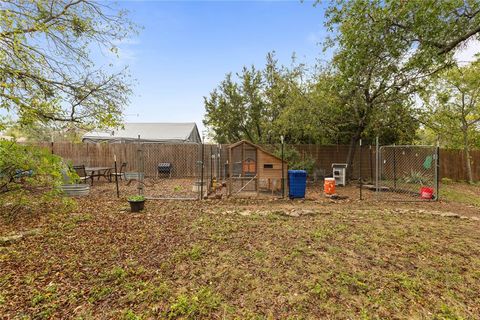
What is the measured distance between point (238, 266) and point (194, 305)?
2.88 ft

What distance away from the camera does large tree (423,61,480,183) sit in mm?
12109

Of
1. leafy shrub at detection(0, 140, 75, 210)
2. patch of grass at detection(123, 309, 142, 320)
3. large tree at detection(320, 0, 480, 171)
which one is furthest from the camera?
large tree at detection(320, 0, 480, 171)

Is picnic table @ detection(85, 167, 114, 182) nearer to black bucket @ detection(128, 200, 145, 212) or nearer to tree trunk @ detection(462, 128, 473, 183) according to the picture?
black bucket @ detection(128, 200, 145, 212)

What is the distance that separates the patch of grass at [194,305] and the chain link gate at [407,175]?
7.20 m

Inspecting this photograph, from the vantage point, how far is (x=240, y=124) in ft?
51.2

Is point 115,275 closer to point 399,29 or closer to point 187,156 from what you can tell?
point 399,29

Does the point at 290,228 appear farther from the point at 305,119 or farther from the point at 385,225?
the point at 305,119

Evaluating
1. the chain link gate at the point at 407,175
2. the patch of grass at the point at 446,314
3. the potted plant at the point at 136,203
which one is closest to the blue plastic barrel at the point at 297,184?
the chain link gate at the point at 407,175

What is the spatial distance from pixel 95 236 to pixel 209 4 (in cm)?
759

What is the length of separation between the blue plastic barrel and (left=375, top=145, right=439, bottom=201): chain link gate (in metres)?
2.74

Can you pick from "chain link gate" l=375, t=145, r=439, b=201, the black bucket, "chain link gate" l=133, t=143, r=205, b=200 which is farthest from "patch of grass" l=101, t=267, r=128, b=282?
"chain link gate" l=133, t=143, r=205, b=200

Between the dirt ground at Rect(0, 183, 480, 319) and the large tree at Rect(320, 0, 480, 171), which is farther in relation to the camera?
the large tree at Rect(320, 0, 480, 171)

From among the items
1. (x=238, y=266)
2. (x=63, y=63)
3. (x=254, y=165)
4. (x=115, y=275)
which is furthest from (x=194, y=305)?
(x=63, y=63)

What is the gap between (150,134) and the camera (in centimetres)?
1672
